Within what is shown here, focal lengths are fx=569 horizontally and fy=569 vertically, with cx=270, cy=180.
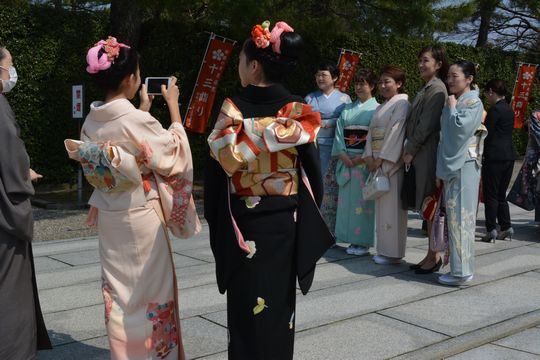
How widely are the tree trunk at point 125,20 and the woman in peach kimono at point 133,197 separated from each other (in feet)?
22.4

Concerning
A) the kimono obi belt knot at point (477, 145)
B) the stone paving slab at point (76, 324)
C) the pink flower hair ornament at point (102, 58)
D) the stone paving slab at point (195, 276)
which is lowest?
the stone paving slab at point (76, 324)

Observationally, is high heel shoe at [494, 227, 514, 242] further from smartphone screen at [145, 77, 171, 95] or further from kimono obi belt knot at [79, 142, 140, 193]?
kimono obi belt knot at [79, 142, 140, 193]

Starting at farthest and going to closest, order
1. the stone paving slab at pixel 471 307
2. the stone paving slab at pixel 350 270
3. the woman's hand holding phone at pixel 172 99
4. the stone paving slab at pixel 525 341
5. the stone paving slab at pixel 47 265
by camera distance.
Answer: the stone paving slab at pixel 47 265, the stone paving slab at pixel 350 270, the stone paving slab at pixel 471 307, the stone paving slab at pixel 525 341, the woman's hand holding phone at pixel 172 99

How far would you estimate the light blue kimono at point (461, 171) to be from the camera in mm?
4340

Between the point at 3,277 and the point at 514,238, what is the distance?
18.5ft

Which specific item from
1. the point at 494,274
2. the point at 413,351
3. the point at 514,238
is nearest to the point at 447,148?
the point at 494,274

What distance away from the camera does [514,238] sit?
6574 millimetres

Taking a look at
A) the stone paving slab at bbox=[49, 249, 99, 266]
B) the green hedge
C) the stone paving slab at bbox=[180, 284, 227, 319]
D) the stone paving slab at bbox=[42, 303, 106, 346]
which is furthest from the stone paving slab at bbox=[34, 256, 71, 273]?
the green hedge

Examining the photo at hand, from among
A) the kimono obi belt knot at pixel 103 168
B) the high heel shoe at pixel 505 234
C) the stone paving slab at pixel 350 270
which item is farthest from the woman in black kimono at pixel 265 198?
the high heel shoe at pixel 505 234

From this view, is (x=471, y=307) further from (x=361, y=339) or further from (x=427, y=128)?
(x=427, y=128)

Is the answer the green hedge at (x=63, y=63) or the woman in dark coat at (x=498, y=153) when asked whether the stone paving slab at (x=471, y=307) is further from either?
the green hedge at (x=63, y=63)

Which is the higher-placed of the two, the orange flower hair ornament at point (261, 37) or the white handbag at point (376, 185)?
the orange flower hair ornament at point (261, 37)

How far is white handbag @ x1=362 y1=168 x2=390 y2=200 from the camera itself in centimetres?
506

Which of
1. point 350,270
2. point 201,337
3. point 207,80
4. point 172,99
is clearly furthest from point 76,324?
point 207,80
